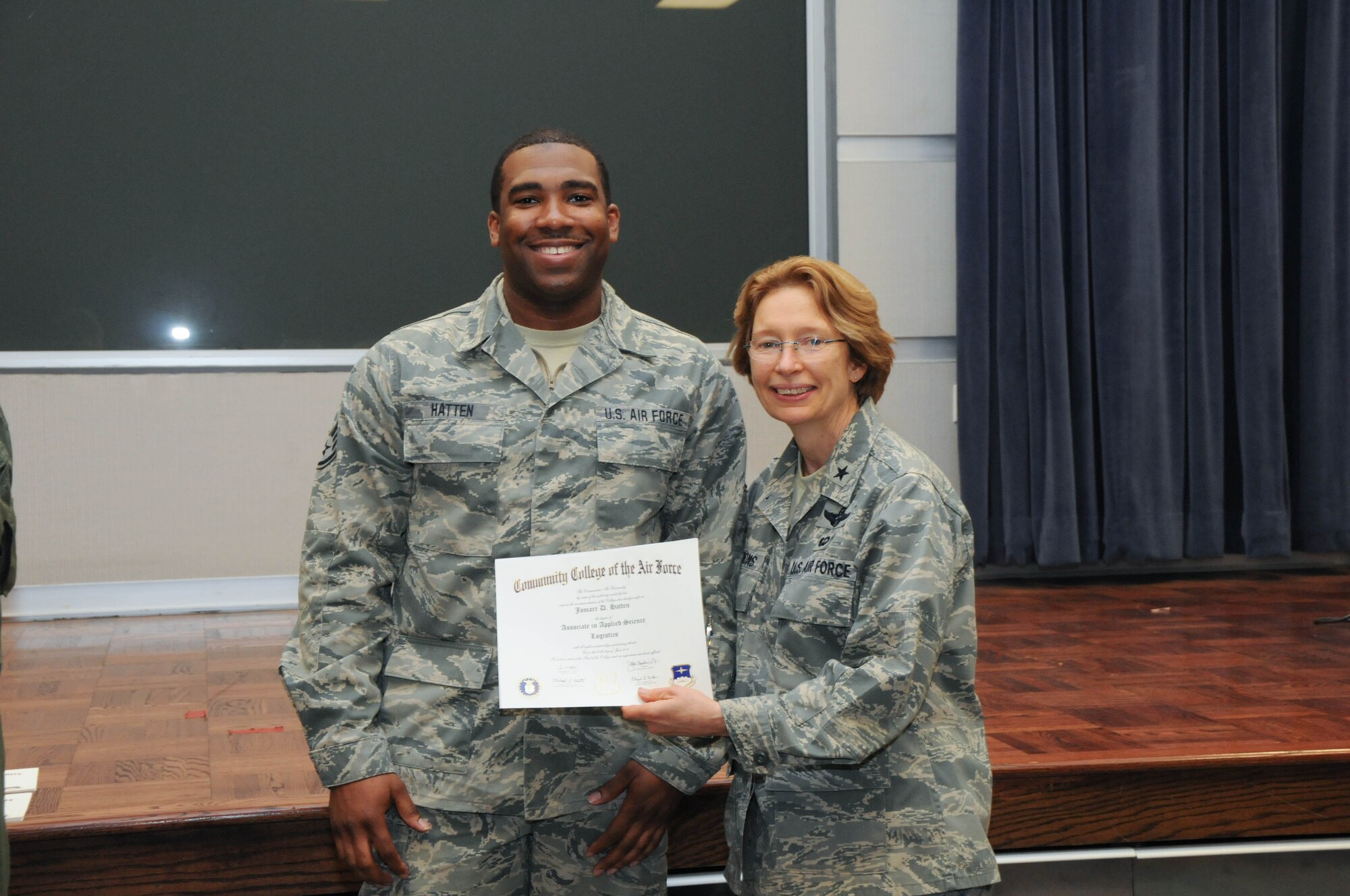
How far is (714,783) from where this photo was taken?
2055 mm

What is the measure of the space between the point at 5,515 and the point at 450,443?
0.56 metres

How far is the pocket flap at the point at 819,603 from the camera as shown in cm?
141

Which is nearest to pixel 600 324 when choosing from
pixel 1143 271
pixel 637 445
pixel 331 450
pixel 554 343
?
pixel 554 343

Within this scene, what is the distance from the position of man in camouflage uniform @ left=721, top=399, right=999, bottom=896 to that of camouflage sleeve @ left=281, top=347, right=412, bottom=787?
476 mm

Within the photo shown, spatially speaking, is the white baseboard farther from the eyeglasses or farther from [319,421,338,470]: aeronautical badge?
the eyeglasses

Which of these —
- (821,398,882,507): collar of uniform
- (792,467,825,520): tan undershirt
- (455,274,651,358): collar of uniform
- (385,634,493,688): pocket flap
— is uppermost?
(455,274,651,358): collar of uniform

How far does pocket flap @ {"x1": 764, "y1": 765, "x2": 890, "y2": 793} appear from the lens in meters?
1.44

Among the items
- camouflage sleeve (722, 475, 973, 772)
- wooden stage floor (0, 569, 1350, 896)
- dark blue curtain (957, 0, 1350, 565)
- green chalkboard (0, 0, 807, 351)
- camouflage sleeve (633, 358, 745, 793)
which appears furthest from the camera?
dark blue curtain (957, 0, 1350, 565)

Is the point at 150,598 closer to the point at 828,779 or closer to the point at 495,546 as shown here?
the point at 495,546

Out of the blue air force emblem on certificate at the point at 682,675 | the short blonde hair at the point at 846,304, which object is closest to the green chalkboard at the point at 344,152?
the short blonde hair at the point at 846,304

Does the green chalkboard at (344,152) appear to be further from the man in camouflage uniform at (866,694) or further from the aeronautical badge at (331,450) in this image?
the man in camouflage uniform at (866,694)

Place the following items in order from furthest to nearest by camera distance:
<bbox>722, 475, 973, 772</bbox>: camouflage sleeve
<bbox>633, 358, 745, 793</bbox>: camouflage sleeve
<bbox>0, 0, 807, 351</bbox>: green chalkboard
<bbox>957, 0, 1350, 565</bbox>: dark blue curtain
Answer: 1. <bbox>957, 0, 1350, 565</bbox>: dark blue curtain
2. <bbox>0, 0, 807, 351</bbox>: green chalkboard
3. <bbox>633, 358, 745, 793</bbox>: camouflage sleeve
4. <bbox>722, 475, 973, 772</bbox>: camouflage sleeve

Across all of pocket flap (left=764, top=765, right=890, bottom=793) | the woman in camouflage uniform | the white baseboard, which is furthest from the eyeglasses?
the white baseboard

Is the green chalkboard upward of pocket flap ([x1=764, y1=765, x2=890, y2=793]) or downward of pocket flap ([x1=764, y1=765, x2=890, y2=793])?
upward
